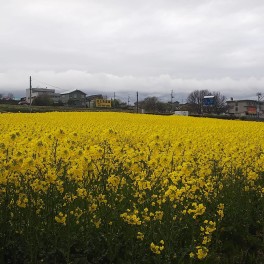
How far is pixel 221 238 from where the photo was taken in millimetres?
5516

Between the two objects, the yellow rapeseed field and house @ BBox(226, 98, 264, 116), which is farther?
house @ BBox(226, 98, 264, 116)

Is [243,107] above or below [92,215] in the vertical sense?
above

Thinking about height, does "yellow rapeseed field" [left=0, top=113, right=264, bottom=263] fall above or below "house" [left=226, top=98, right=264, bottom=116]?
below

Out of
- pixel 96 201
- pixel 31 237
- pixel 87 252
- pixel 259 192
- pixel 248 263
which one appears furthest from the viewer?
pixel 259 192

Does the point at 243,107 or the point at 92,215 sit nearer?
the point at 92,215

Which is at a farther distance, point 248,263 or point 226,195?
point 226,195

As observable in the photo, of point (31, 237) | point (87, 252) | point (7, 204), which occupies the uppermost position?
point (7, 204)

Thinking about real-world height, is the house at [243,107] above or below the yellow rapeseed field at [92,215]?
above

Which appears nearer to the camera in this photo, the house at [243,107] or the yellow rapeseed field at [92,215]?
the yellow rapeseed field at [92,215]

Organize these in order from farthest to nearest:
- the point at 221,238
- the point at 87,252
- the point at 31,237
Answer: the point at 221,238 → the point at 87,252 → the point at 31,237

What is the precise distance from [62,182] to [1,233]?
2.89ft

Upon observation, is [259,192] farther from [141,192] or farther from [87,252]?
[87,252]

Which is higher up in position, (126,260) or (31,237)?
(31,237)

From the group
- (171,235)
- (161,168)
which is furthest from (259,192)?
(171,235)
